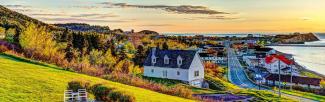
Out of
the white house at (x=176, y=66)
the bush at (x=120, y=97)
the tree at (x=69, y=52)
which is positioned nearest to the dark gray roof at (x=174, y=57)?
the white house at (x=176, y=66)

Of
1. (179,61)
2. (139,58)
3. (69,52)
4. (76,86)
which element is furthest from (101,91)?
(139,58)

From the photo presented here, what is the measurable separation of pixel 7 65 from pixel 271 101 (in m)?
25.9

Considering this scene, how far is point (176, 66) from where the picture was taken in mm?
56500

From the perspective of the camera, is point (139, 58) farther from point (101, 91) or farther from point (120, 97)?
point (120, 97)

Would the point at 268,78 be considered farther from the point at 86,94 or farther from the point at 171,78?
the point at 86,94

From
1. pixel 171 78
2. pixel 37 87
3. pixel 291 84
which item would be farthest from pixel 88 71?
pixel 291 84

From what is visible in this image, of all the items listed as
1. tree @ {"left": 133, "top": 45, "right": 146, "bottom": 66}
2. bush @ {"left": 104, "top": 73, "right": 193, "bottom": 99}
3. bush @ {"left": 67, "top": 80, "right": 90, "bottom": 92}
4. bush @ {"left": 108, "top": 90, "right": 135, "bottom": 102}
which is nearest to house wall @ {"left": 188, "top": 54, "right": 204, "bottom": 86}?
bush @ {"left": 104, "top": 73, "right": 193, "bottom": 99}

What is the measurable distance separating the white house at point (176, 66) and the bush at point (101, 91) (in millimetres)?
35285

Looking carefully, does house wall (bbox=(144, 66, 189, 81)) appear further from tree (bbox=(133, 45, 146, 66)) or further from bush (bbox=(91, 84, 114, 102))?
bush (bbox=(91, 84, 114, 102))

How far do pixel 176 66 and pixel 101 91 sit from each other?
36.8 meters

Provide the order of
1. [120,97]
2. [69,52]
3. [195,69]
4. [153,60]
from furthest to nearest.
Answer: [69,52] < [153,60] < [195,69] < [120,97]

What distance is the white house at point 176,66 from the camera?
55.8 meters

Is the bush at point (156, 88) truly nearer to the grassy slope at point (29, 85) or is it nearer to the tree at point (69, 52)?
the grassy slope at point (29, 85)

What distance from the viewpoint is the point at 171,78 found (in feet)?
187
